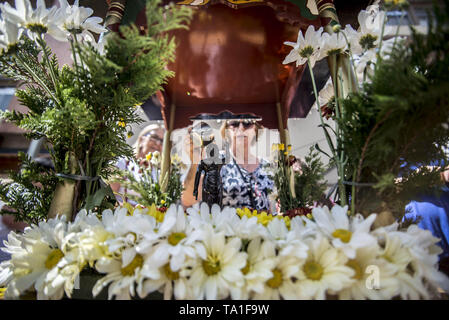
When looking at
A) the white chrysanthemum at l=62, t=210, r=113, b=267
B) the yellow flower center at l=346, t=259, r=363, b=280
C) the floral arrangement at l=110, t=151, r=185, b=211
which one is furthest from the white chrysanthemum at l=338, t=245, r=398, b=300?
the floral arrangement at l=110, t=151, r=185, b=211

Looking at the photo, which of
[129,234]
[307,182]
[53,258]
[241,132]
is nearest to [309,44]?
[129,234]

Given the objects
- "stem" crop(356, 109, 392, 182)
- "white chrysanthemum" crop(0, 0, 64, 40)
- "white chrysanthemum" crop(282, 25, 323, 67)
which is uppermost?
"white chrysanthemum" crop(282, 25, 323, 67)

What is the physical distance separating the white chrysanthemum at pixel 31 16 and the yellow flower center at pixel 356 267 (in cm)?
69

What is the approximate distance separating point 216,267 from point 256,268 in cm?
5

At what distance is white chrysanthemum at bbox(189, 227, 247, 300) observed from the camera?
0.96 feet

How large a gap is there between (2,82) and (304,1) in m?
1.63

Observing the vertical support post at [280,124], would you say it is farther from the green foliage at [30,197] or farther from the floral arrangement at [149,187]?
the green foliage at [30,197]

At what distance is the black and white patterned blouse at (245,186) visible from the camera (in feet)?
6.14

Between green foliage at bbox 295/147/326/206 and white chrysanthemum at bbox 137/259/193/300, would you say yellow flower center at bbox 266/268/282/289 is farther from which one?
green foliage at bbox 295/147/326/206

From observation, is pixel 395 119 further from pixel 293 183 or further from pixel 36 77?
pixel 293 183

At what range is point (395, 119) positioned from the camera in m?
0.34

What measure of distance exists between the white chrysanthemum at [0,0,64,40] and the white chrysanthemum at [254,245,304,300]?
60 cm

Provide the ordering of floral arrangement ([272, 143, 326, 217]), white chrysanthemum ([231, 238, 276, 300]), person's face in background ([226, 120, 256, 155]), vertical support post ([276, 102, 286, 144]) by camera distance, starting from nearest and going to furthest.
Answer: white chrysanthemum ([231, 238, 276, 300]) → floral arrangement ([272, 143, 326, 217]) → vertical support post ([276, 102, 286, 144]) → person's face in background ([226, 120, 256, 155])
